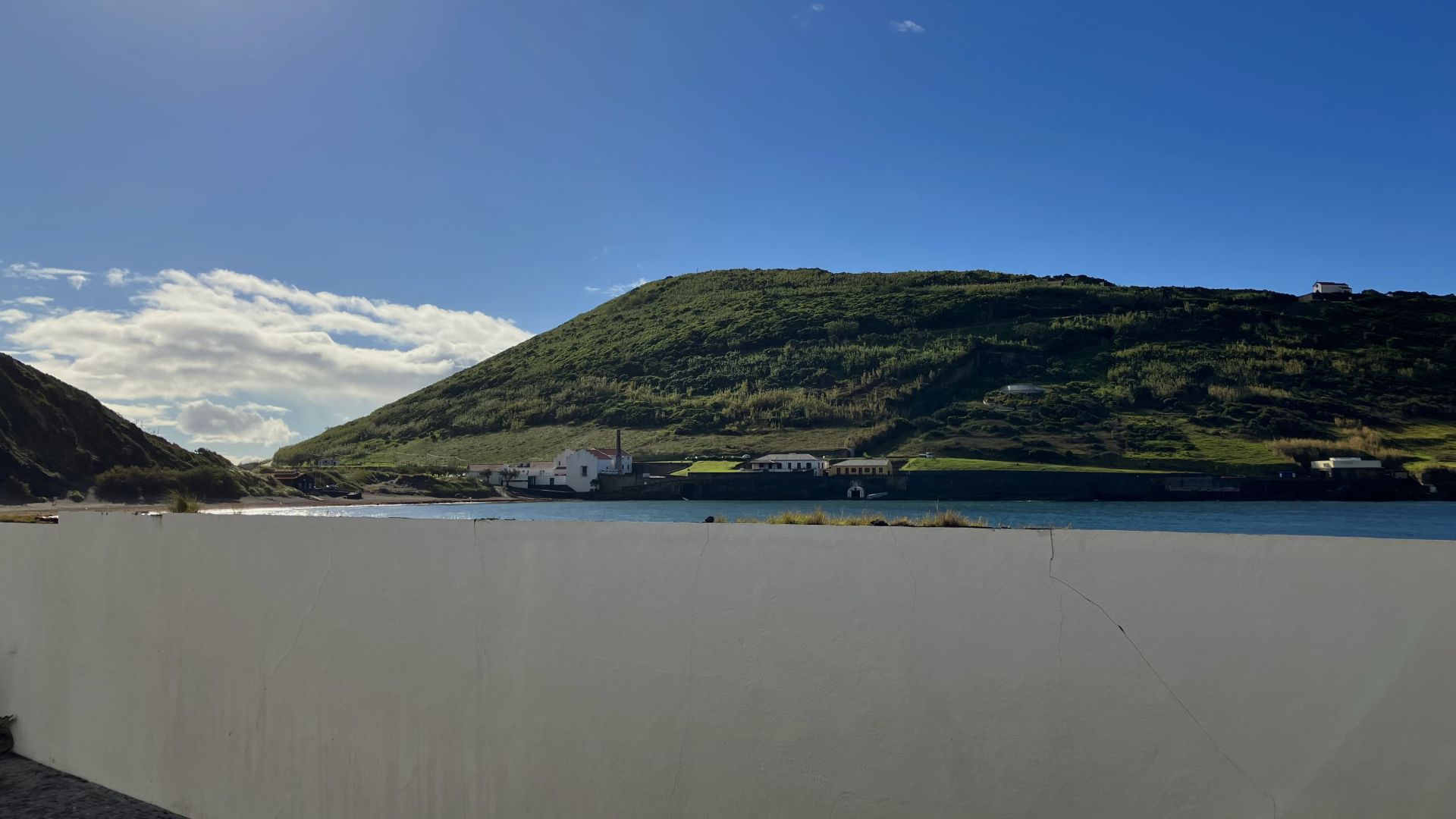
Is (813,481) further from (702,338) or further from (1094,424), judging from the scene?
(702,338)

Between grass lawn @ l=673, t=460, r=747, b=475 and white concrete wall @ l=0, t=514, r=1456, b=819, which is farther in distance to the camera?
grass lawn @ l=673, t=460, r=747, b=475

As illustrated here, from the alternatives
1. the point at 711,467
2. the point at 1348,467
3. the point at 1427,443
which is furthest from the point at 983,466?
the point at 1427,443

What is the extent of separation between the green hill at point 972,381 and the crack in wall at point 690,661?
5535cm

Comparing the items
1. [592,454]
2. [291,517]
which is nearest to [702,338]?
[592,454]

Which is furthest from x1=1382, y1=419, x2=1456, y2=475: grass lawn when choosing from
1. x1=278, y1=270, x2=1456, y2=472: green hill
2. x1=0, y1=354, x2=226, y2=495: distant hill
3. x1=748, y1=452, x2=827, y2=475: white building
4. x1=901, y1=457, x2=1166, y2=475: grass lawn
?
x1=0, y1=354, x2=226, y2=495: distant hill

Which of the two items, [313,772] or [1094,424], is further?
[1094,424]

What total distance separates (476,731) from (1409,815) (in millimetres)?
2780

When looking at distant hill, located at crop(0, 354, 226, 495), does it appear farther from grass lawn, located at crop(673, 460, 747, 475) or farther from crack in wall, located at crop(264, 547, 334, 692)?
grass lawn, located at crop(673, 460, 747, 475)

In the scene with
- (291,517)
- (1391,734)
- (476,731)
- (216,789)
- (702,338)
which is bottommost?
(216,789)

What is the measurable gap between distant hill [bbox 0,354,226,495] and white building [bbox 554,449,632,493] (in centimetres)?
3045

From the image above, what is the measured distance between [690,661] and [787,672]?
1.10ft

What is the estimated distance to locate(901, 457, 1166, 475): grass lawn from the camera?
52875 mm

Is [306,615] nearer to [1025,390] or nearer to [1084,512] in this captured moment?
[1084,512]

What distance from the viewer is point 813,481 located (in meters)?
56.4
